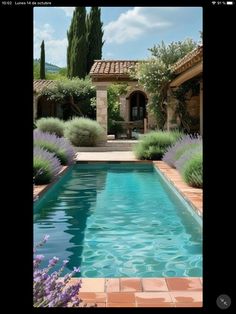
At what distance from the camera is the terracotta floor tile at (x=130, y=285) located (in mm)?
2790

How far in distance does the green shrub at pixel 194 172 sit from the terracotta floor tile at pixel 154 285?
13.2 feet

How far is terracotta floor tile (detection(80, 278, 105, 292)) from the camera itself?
110 inches

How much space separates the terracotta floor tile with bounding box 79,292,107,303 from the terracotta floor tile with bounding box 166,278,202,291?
0.42 meters

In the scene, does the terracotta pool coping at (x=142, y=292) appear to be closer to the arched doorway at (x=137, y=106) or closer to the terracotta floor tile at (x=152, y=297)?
the terracotta floor tile at (x=152, y=297)

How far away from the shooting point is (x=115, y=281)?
2982 mm

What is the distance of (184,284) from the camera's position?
2867 mm

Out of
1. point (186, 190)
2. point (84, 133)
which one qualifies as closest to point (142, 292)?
point (186, 190)

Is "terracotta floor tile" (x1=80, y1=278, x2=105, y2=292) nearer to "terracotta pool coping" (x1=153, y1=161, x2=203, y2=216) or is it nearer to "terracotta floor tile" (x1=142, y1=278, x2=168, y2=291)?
"terracotta floor tile" (x1=142, y1=278, x2=168, y2=291)

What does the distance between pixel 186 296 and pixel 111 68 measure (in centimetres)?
1671

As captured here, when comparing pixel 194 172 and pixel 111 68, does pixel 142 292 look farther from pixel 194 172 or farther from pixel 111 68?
pixel 111 68

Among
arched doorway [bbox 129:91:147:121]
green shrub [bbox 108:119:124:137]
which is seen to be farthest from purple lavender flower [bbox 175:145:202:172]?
arched doorway [bbox 129:91:147:121]

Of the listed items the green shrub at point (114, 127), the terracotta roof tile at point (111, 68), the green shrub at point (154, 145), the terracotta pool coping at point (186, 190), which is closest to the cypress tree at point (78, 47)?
the green shrub at point (114, 127)
